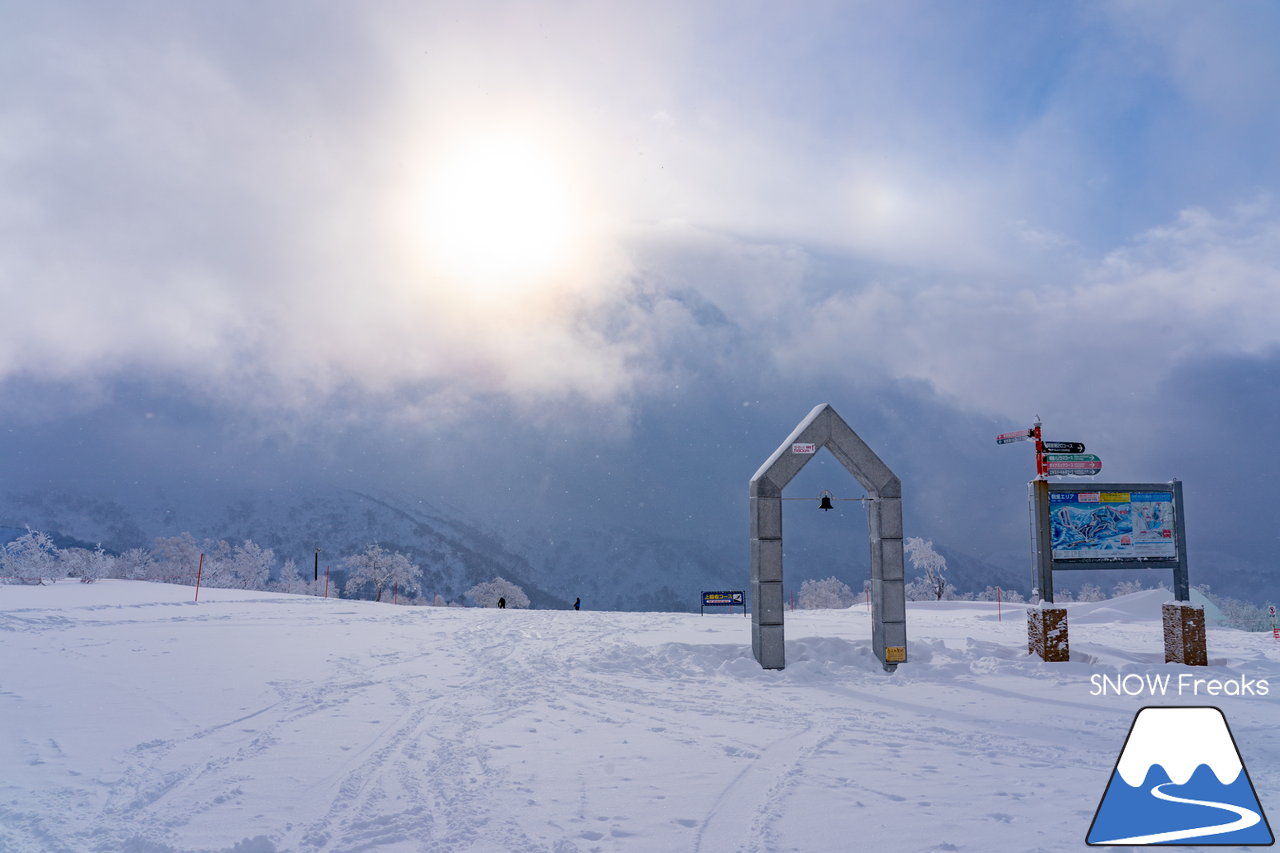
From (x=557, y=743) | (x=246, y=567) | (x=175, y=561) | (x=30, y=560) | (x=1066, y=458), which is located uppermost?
(x=1066, y=458)

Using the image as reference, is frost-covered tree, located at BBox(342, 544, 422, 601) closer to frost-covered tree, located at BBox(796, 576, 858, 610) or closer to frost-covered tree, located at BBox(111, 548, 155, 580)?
frost-covered tree, located at BBox(111, 548, 155, 580)

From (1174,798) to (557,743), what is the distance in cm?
661

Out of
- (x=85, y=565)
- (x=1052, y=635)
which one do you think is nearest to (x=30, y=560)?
(x=85, y=565)

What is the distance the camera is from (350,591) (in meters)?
87.9

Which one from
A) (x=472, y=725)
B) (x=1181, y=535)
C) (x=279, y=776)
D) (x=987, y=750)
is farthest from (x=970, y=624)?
(x=279, y=776)

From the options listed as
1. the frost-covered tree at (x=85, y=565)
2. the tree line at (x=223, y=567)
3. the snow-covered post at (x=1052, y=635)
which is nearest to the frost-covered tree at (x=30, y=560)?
the tree line at (x=223, y=567)

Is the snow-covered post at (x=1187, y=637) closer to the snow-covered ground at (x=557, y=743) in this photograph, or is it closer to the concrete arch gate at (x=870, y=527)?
the snow-covered ground at (x=557, y=743)

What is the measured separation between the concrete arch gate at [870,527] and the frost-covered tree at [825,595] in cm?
7232

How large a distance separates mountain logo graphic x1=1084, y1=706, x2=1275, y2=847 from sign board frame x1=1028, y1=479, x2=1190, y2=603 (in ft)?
35.8

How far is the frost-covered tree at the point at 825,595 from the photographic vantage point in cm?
8844

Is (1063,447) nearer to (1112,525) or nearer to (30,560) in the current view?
(1112,525)

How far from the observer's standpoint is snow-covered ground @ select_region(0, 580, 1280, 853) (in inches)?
258

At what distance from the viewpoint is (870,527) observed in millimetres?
17875

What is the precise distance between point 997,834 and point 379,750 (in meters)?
6.80
